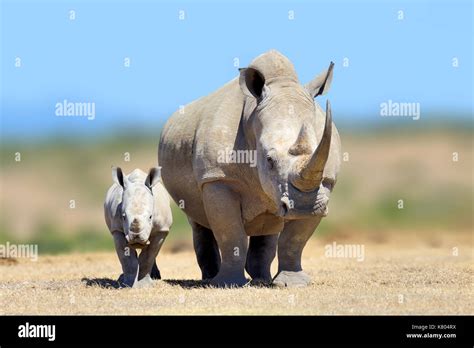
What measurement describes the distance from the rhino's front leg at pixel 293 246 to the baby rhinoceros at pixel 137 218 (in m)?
1.63

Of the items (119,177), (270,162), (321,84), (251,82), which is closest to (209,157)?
(251,82)

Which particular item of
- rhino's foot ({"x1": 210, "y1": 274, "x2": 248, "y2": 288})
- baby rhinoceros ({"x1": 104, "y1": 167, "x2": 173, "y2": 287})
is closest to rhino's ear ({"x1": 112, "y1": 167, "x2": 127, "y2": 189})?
baby rhinoceros ({"x1": 104, "y1": 167, "x2": 173, "y2": 287})

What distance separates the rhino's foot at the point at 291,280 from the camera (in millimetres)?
14194

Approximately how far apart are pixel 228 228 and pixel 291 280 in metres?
1.14

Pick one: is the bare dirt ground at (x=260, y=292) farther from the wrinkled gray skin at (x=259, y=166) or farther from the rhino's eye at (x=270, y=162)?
the rhino's eye at (x=270, y=162)

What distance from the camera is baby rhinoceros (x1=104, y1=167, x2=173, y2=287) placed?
44.9 ft

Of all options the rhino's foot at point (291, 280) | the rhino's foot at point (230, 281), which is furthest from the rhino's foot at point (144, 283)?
the rhino's foot at point (291, 280)

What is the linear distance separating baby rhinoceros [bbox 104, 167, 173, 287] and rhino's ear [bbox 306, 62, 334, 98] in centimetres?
240

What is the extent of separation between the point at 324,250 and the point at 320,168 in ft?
42.6

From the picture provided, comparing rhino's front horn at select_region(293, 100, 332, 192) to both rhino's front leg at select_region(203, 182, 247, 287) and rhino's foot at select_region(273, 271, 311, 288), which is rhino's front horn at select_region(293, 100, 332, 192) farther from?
rhino's foot at select_region(273, 271, 311, 288)

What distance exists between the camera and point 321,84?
47.9 feet

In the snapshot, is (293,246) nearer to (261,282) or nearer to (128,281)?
(261,282)
